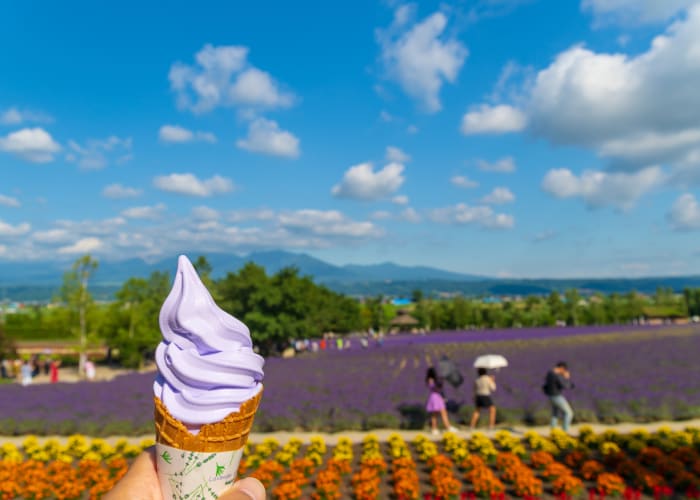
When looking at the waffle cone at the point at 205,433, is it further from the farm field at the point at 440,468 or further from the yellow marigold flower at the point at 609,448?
the yellow marigold flower at the point at 609,448

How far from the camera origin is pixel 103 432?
1164cm

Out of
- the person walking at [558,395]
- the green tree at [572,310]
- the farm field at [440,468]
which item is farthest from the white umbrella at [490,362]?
the green tree at [572,310]

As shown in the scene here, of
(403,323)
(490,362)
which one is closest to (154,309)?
(490,362)

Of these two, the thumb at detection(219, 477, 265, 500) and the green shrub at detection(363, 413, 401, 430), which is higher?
the thumb at detection(219, 477, 265, 500)

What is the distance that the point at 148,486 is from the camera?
8.80 ft

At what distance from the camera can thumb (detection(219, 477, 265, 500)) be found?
2.58 m

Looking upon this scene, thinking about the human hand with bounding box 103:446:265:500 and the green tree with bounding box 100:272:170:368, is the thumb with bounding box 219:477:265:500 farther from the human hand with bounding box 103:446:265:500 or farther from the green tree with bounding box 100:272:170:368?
the green tree with bounding box 100:272:170:368

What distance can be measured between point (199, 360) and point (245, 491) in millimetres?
793

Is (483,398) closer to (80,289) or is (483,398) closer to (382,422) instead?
(382,422)

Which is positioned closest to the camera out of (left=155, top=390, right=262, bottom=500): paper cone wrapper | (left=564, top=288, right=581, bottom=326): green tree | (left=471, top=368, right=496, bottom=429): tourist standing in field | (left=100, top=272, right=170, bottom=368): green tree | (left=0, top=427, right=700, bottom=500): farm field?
(left=155, top=390, right=262, bottom=500): paper cone wrapper

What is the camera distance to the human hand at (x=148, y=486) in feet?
8.37

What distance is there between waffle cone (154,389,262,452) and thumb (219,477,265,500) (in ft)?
0.75

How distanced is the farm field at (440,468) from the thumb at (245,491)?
3.97m

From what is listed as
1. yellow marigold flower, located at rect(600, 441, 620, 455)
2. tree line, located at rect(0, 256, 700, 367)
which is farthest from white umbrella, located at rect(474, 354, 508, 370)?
tree line, located at rect(0, 256, 700, 367)
